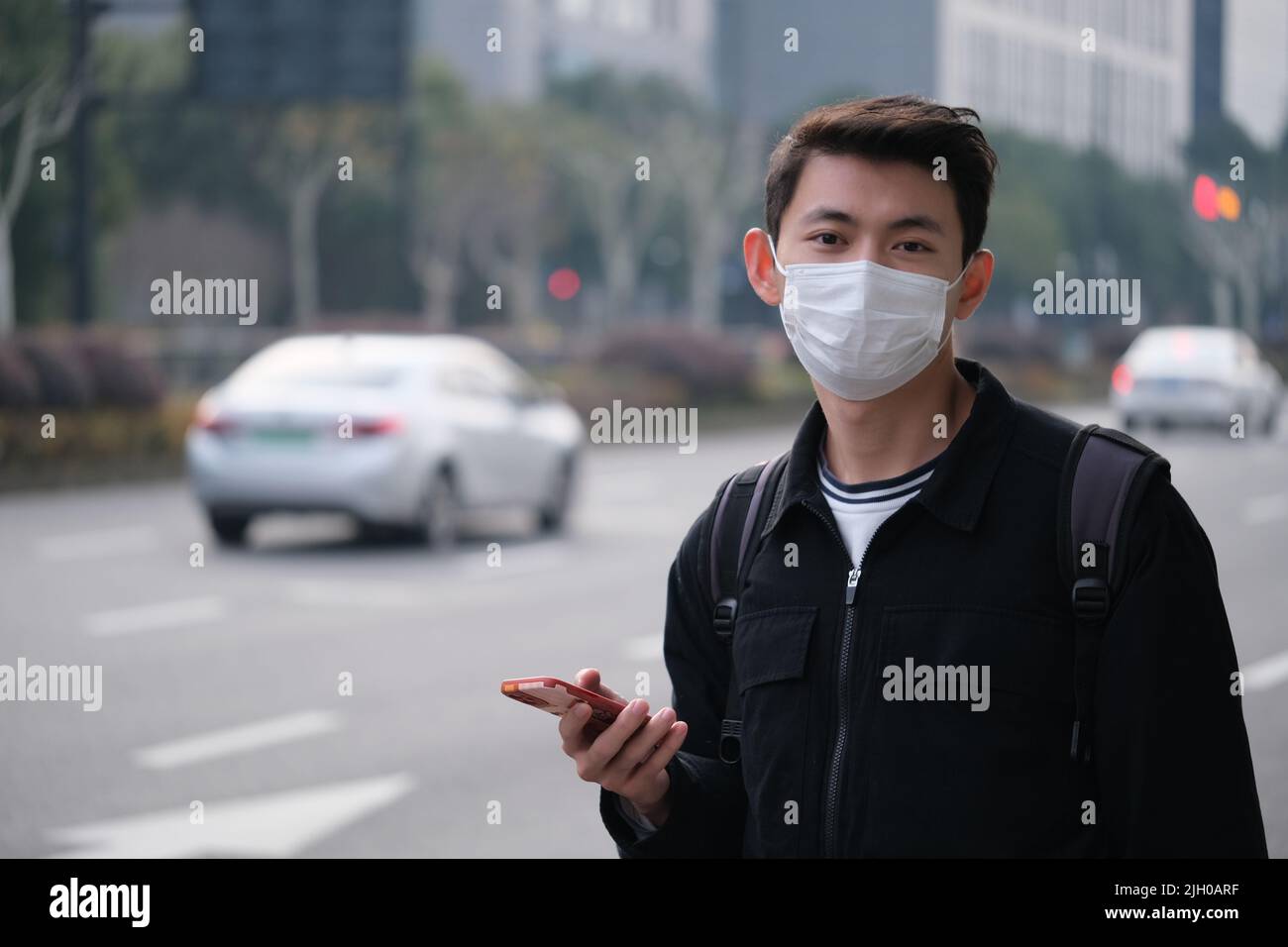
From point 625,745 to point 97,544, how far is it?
12.6 m

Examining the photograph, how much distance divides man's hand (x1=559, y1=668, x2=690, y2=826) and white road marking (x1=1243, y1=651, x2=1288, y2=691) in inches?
278

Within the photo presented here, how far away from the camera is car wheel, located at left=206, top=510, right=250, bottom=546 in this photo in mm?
13758

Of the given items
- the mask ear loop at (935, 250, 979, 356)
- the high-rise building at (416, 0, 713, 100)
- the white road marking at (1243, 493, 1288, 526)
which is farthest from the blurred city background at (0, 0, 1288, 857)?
the high-rise building at (416, 0, 713, 100)

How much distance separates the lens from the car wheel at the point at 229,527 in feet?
45.1

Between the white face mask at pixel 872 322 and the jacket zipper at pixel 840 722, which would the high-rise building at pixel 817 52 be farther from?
the jacket zipper at pixel 840 722

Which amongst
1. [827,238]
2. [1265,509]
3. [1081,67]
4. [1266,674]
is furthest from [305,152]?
[827,238]

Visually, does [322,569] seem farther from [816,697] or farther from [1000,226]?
[1000,226]

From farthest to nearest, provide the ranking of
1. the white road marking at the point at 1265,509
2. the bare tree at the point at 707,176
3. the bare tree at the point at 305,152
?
the bare tree at the point at 707,176 → the bare tree at the point at 305,152 → the white road marking at the point at 1265,509

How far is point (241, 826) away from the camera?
20.4 feet

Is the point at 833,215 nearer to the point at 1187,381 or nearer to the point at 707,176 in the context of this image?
the point at 1187,381

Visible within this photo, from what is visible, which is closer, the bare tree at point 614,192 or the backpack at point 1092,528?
the backpack at point 1092,528

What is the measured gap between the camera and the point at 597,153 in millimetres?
66750

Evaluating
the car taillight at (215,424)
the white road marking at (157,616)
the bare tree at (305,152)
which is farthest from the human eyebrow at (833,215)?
the bare tree at (305,152)

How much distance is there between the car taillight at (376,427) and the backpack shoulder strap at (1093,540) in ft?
37.2
